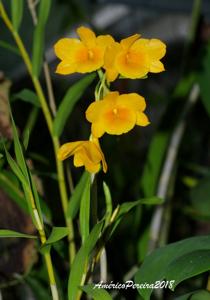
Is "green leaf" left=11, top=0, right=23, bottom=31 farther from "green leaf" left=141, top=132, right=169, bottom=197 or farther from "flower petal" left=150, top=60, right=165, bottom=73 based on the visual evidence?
"green leaf" left=141, top=132, right=169, bottom=197

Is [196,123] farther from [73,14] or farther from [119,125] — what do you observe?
[119,125]

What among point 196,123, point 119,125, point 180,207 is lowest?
point 196,123

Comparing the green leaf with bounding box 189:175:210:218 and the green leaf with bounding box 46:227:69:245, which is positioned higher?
the green leaf with bounding box 46:227:69:245

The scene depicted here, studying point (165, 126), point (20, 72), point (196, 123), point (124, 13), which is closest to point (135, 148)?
point (196, 123)

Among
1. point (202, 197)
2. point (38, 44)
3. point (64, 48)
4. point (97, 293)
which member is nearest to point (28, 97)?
point (38, 44)

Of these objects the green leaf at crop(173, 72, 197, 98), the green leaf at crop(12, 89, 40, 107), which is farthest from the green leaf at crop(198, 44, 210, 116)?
the green leaf at crop(12, 89, 40, 107)

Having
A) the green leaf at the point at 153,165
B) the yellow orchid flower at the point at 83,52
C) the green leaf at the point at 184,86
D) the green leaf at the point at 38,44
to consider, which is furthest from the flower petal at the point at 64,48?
the green leaf at the point at 184,86

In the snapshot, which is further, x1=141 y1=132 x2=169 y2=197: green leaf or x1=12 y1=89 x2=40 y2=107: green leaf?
x1=141 y1=132 x2=169 y2=197: green leaf
